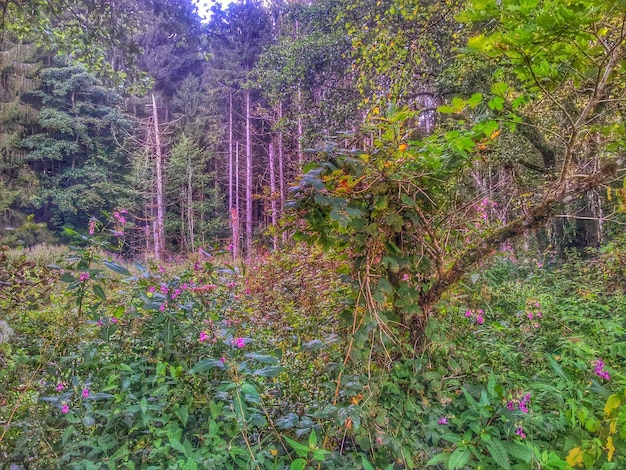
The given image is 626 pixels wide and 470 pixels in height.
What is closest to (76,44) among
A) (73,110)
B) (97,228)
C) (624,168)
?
(97,228)

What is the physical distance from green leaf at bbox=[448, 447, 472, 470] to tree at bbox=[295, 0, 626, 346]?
46 centimetres

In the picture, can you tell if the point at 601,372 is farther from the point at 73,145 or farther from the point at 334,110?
the point at 73,145

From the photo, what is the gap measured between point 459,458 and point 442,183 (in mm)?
1055

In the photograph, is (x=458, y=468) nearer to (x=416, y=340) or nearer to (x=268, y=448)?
(x=416, y=340)

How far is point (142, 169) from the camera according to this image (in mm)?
17453

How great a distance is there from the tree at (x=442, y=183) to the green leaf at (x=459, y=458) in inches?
18.0

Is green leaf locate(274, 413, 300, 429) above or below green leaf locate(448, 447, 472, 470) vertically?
above

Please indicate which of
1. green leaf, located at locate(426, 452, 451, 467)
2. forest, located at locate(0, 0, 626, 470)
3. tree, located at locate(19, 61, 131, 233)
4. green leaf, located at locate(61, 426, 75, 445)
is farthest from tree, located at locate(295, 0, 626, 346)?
tree, located at locate(19, 61, 131, 233)

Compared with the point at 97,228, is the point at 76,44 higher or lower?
higher

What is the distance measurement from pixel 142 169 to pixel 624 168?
18.9m

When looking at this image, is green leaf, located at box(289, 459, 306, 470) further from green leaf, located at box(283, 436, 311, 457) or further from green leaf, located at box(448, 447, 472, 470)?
green leaf, located at box(448, 447, 472, 470)

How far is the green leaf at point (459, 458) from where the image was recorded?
3.95 ft

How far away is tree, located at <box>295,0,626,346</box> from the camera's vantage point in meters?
1.28

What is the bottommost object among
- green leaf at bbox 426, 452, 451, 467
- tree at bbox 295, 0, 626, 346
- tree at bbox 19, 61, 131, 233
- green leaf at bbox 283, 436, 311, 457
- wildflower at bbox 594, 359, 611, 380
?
green leaf at bbox 426, 452, 451, 467
